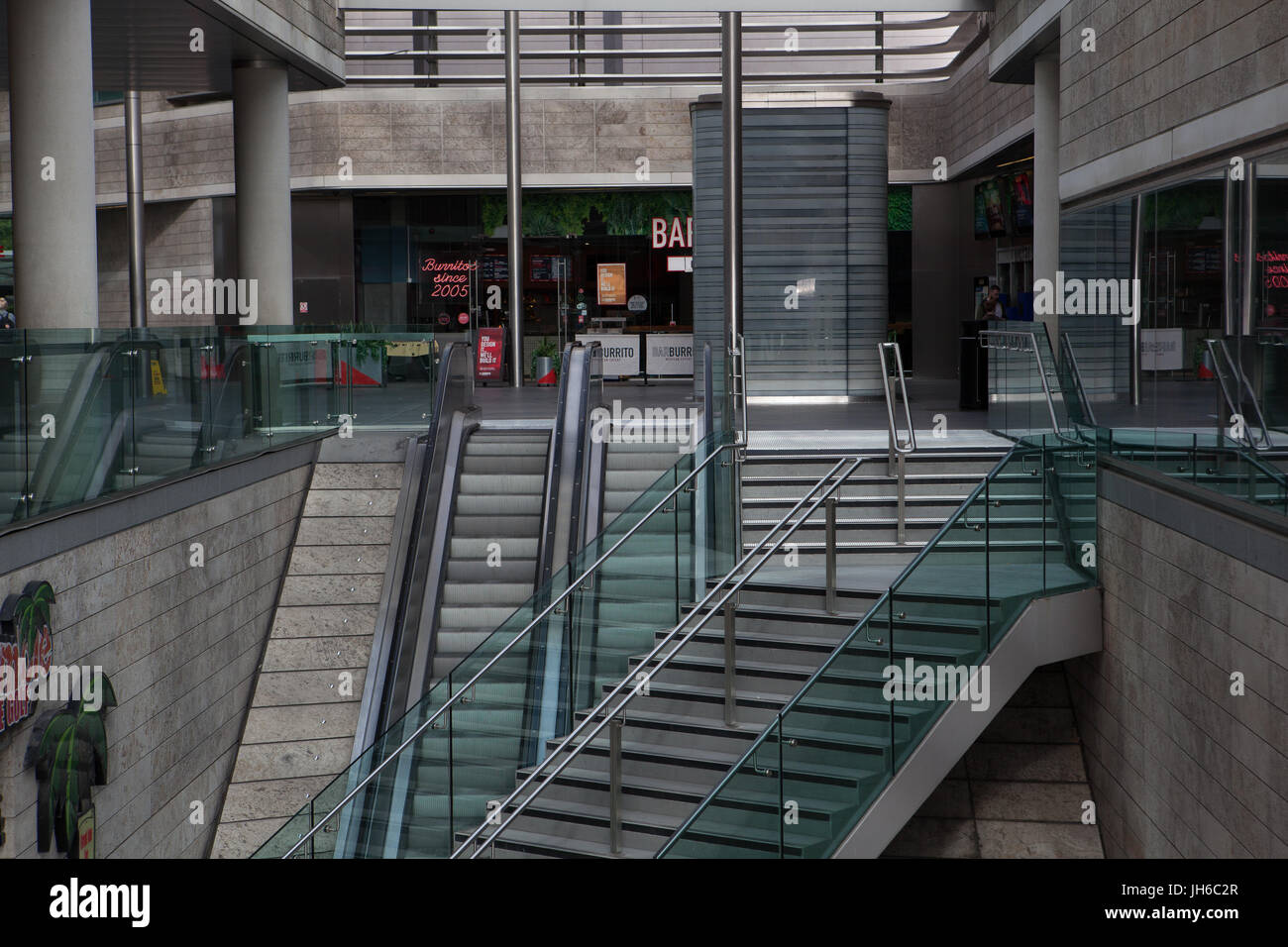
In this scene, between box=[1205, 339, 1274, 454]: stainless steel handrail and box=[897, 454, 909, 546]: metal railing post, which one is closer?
box=[1205, 339, 1274, 454]: stainless steel handrail

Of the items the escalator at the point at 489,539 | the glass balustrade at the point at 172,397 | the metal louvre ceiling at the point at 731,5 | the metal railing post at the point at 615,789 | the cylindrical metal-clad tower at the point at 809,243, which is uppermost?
the metal louvre ceiling at the point at 731,5

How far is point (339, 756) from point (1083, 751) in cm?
528

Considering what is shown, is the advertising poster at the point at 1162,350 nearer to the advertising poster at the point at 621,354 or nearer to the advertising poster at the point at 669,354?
the advertising poster at the point at 669,354

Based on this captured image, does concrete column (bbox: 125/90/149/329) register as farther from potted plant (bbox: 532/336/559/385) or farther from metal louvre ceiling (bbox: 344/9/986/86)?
potted plant (bbox: 532/336/559/385)

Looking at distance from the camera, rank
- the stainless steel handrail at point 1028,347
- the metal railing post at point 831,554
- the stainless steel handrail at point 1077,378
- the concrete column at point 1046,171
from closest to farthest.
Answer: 1. the metal railing post at point 831,554
2. the stainless steel handrail at point 1077,378
3. the stainless steel handrail at point 1028,347
4. the concrete column at point 1046,171

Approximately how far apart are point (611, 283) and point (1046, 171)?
12.3 metres

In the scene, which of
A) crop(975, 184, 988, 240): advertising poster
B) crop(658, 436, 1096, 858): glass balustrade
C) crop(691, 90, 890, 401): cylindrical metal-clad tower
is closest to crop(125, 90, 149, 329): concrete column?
crop(691, 90, 890, 401): cylindrical metal-clad tower

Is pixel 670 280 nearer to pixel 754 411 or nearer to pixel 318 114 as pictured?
pixel 318 114

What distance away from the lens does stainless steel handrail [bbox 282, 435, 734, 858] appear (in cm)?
764

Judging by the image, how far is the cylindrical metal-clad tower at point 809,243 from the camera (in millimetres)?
16422

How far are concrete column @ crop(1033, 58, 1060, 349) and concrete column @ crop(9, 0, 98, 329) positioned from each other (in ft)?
26.9

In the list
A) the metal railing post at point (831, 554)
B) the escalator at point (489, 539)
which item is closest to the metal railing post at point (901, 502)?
the metal railing post at point (831, 554)

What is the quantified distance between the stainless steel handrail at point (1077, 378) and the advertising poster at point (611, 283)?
14.7 meters
